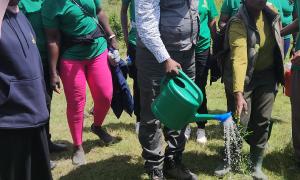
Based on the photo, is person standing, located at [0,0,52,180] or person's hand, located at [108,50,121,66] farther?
person's hand, located at [108,50,121,66]

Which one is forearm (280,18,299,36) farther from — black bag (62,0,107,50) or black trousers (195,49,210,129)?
black bag (62,0,107,50)

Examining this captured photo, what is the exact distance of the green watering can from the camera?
3.27 meters

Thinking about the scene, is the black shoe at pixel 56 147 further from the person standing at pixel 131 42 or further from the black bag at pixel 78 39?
the black bag at pixel 78 39

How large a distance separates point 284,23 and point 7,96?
4151 millimetres

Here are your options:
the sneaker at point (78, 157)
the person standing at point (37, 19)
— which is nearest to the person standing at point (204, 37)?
the sneaker at point (78, 157)

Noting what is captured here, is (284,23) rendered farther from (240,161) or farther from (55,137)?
(55,137)

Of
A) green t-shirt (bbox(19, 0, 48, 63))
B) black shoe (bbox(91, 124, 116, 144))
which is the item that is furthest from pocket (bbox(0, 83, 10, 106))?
black shoe (bbox(91, 124, 116, 144))

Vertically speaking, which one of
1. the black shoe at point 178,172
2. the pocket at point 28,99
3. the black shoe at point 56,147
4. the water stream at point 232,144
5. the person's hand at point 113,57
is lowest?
the black shoe at point 56,147

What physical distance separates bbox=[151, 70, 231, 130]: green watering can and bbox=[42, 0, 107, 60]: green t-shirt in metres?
1.30

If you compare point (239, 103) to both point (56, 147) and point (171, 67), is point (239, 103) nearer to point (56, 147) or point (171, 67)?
point (171, 67)

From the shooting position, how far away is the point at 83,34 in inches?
173

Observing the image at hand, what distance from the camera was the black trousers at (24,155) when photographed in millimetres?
2752

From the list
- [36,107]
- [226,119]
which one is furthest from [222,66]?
[36,107]

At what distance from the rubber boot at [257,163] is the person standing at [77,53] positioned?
163 cm
